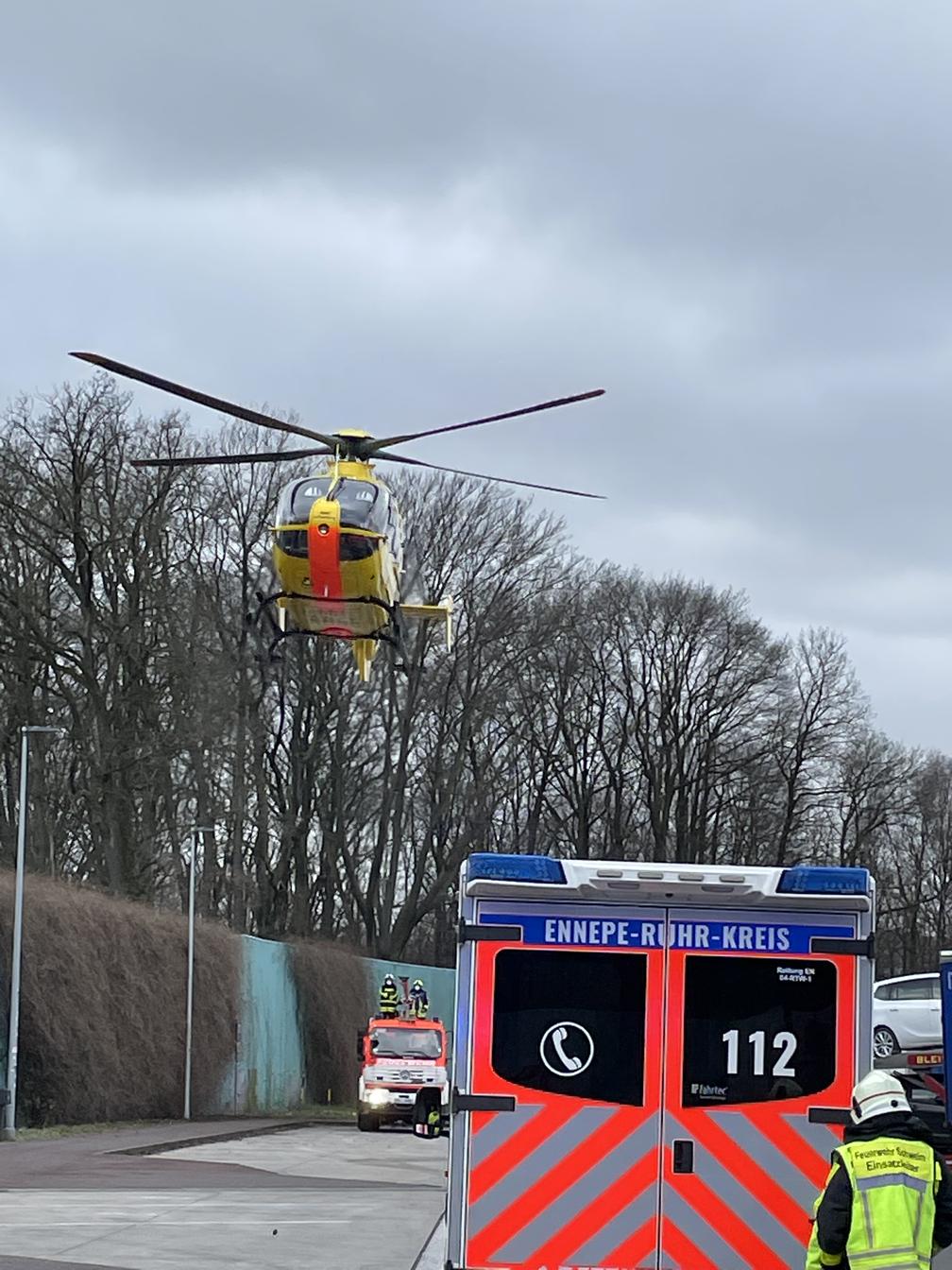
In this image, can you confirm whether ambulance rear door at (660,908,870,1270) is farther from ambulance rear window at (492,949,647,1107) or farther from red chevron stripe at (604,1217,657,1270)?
ambulance rear window at (492,949,647,1107)

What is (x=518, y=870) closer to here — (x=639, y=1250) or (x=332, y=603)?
(x=639, y=1250)

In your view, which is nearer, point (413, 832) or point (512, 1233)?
→ point (512, 1233)

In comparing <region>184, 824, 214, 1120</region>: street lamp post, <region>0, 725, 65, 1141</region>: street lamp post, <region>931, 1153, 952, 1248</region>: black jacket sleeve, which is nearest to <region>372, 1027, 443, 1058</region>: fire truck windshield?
<region>184, 824, 214, 1120</region>: street lamp post

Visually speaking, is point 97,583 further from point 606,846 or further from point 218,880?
point 606,846

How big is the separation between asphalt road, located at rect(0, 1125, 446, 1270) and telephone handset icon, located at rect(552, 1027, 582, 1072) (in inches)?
286

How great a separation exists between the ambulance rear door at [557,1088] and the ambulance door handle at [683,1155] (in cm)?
9

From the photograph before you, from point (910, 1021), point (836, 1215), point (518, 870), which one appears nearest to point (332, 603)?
point (910, 1021)

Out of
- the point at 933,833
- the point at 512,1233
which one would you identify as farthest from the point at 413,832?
the point at 512,1233

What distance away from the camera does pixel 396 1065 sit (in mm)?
46094

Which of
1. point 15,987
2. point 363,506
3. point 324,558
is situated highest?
point 363,506

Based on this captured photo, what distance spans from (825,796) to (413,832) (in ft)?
49.4

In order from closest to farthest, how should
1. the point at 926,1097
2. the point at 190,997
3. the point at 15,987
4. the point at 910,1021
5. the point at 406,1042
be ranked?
the point at 926,1097, the point at 910,1021, the point at 15,987, the point at 406,1042, the point at 190,997

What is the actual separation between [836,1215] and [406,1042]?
4002 cm

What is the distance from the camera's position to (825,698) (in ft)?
245
